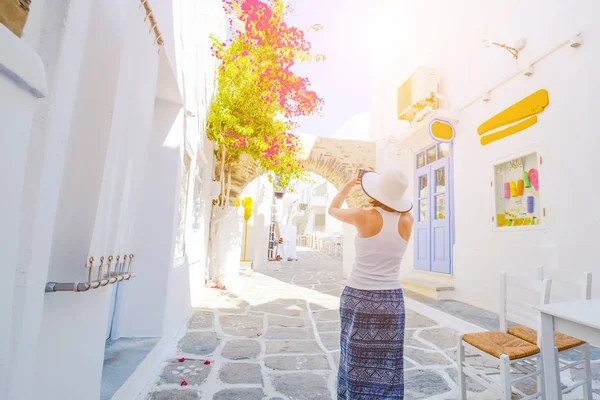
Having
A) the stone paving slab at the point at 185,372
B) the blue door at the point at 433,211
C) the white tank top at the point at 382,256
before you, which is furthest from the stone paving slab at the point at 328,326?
the blue door at the point at 433,211

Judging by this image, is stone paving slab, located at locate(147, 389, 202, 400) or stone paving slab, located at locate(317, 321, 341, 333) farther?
stone paving slab, located at locate(317, 321, 341, 333)

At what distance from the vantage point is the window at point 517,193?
172 inches

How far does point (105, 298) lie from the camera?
1.76 metres

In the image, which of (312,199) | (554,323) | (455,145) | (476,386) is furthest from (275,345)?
(312,199)

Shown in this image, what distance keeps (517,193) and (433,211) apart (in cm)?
224

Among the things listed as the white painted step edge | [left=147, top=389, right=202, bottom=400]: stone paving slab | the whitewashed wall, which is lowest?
[left=147, top=389, right=202, bottom=400]: stone paving slab

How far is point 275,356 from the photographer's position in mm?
3230

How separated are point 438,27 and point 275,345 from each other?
7.31 meters

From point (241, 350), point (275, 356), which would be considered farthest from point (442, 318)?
point (241, 350)

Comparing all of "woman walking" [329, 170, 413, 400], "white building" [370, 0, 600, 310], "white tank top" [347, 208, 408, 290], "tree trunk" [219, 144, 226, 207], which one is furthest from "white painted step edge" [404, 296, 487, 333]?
"tree trunk" [219, 144, 226, 207]

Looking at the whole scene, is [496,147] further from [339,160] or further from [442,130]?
[339,160]

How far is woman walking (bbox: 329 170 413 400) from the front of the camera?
5.90ft

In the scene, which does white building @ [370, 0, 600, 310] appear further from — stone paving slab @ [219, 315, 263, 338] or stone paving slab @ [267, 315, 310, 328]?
stone paving slab @ [219, 315, 263, 338]

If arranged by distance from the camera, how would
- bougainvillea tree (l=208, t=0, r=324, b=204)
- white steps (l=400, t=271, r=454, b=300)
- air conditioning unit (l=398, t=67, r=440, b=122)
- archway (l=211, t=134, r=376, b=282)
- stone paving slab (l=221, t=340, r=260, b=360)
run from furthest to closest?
archway (l=211, t=134, r=376, b=282), air conditioning unit (l=398, t=67, r=440, b=122), white steps (l=400, t=271, r=454, b=300), bougainvillea tree (l=208, t=0, r=324, b=204), stone paving slab (l=221, t=340, r=260, b=360)
